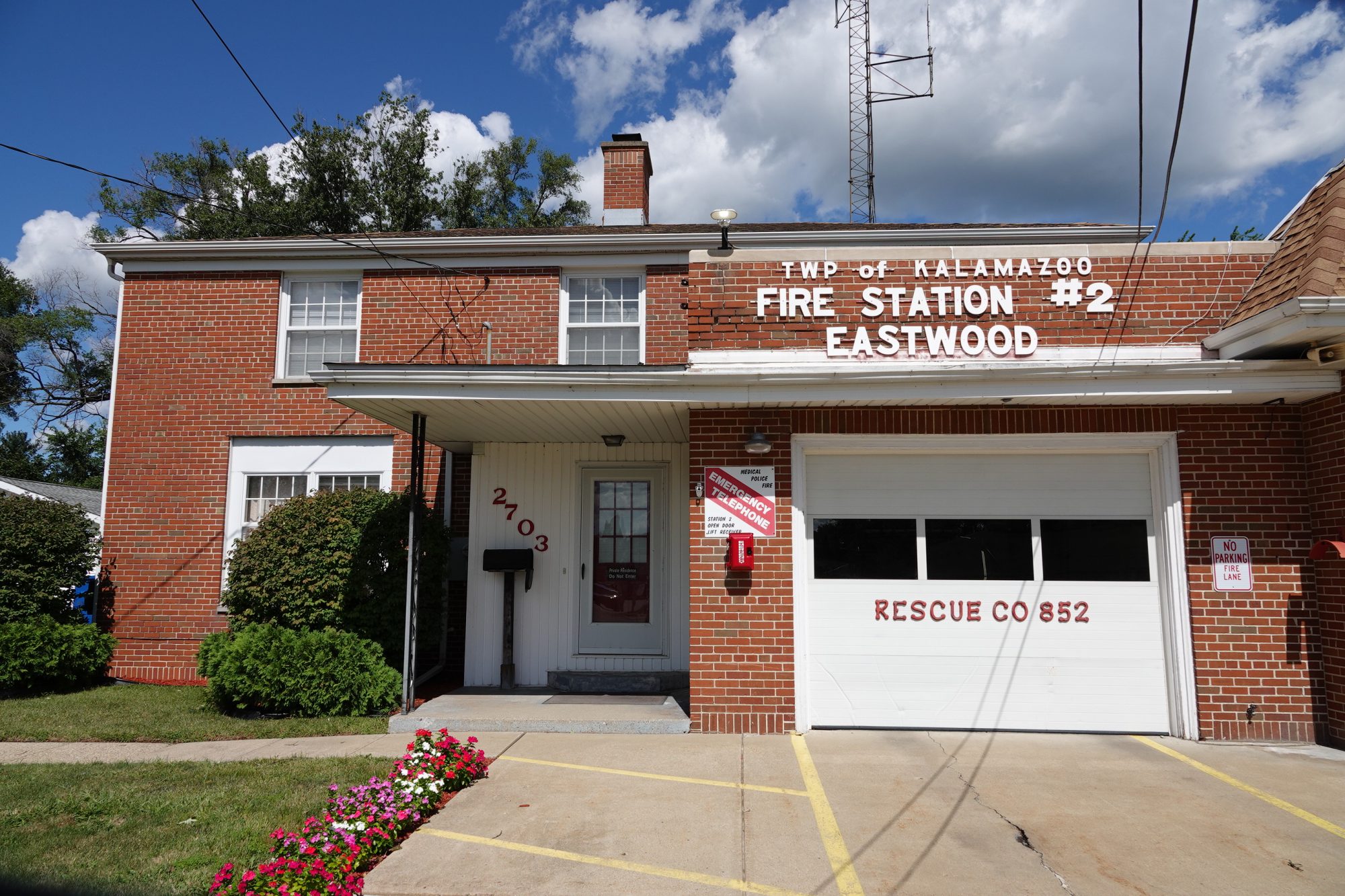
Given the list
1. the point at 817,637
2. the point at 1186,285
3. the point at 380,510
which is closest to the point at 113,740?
the point at 380,510

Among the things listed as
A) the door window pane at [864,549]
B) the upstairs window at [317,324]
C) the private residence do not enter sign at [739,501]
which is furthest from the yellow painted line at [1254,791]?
the upstairs window at [317,324]

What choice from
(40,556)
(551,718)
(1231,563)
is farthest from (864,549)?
(40,556)

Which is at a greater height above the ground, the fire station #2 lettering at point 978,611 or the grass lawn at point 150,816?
the fire station #2 lettering at point 978,611

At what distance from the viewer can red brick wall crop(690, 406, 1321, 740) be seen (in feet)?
22.9

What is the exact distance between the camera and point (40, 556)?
32.6ft

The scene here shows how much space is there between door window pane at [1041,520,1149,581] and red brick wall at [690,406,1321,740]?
412mm

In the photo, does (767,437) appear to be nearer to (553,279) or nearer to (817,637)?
(817,637)

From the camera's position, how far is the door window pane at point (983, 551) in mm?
7480

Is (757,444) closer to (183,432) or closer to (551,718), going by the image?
(551,718)

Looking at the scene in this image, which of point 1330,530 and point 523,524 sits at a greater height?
point 523,524

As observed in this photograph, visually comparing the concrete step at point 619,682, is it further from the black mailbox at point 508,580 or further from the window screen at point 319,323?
the window screen at point 319,323

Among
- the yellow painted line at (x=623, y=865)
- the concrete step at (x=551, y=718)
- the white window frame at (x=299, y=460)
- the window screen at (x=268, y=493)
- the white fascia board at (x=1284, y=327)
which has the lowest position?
the yellow painted line at (x=623, y=865)

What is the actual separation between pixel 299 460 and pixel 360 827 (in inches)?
296

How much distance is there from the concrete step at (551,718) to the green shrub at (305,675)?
1.81 ft
